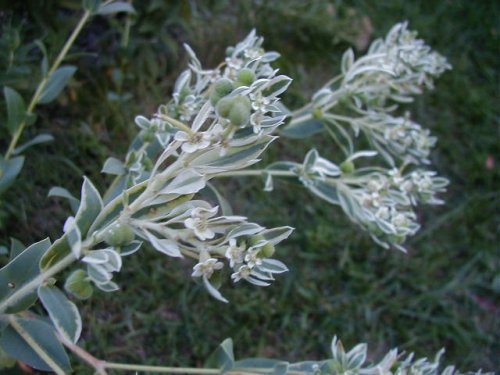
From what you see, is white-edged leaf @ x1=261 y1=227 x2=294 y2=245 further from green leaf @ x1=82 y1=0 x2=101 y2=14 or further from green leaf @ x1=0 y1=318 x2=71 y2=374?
green leaf @ x1=82 y1=0 x2=101 y2=14

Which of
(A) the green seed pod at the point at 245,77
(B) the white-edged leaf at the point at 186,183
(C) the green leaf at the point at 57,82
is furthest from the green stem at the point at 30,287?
(C) the green leaf at the point at 57,82

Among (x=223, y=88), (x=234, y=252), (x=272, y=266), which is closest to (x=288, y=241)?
(x=272, y=266)

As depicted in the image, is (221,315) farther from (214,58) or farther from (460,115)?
(460,115)

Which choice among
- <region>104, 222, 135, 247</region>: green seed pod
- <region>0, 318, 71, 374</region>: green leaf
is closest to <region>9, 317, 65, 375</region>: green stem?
<region>0, 318, 71, 374</region>: green leaf

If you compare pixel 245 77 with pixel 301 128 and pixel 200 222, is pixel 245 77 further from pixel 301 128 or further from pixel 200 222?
pixel 301 128

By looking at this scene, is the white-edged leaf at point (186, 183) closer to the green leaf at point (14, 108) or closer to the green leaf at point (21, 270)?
the green leaf at point (21, 270)
